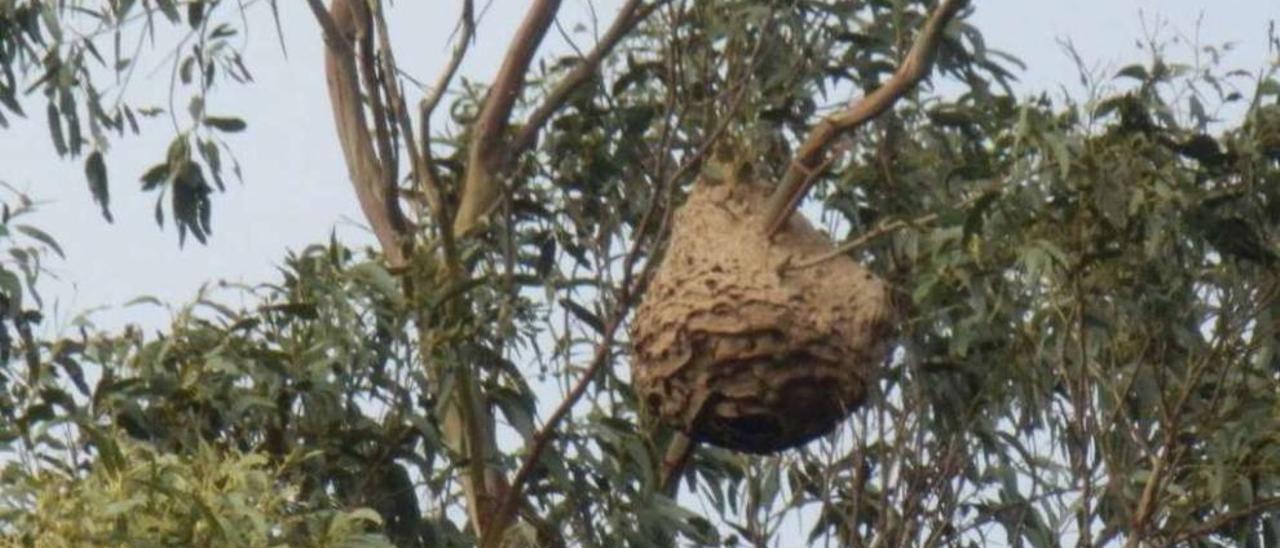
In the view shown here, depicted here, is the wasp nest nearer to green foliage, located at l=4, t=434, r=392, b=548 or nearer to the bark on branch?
green foliage, located at l=4, t=434, r=392, b=548

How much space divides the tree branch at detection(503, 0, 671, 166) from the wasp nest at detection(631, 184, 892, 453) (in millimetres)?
1273

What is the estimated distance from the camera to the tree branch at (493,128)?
24.4 ft

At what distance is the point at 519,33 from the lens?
751cm

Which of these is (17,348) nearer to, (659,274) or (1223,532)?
(659,274)

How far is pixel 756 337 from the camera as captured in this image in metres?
5.71

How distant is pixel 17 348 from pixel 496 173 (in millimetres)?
1092

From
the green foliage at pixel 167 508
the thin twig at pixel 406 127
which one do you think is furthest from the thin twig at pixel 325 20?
the green foliage at pixel 167 508

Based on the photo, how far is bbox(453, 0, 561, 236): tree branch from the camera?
7430 mm

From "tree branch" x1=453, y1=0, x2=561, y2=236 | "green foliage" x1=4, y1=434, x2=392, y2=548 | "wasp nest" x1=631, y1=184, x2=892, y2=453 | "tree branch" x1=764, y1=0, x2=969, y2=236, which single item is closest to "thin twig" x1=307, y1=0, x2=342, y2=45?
"tree branch" x1=453, y1=0, x2=561, y2=236

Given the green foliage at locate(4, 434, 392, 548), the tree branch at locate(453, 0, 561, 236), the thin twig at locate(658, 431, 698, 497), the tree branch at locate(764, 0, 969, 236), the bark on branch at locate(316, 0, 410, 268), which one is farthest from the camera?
the tree branch at locate(453, 0, 561, 236)

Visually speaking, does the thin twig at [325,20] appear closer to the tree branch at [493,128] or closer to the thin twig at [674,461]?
the tree branch at [493,128]

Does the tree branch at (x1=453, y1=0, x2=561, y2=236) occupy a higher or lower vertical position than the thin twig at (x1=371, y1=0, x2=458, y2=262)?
higher

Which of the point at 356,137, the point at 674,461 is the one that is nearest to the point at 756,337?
the point at 674,461

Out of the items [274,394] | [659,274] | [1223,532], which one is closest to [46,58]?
[274,394]
